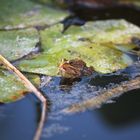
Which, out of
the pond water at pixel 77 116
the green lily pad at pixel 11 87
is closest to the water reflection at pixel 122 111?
the pond water at pixel 77 116

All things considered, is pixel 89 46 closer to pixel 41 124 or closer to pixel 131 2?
pixel 41 124

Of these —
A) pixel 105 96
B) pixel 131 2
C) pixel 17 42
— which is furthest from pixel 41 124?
pixel 131 2

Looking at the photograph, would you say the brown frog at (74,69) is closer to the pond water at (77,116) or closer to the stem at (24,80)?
the pond water at (77,116)

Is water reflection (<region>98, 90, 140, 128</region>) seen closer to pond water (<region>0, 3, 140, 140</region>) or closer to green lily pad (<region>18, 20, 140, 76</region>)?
A: pond water (<region>0, 3, 140, 140</region>)

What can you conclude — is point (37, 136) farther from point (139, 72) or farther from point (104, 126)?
point (139, 72)

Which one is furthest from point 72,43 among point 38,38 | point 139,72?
point 139,72

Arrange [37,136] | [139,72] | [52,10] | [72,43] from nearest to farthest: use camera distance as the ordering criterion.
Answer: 1. [37,136]
2. [139,72]
3. [72,43]
4. [52,10]
